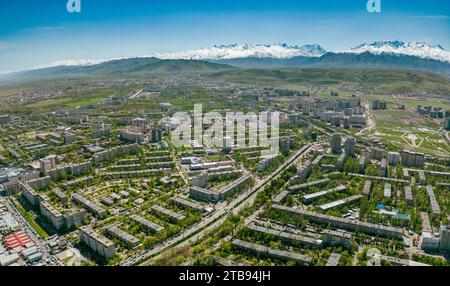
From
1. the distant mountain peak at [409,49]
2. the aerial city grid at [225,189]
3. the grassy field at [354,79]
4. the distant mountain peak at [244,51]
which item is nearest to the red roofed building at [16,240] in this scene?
the aerial city grid at [225,189]

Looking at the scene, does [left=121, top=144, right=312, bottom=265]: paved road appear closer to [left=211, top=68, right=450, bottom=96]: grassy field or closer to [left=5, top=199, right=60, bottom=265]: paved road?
[left=5, top=199, right=60, bottom=265]: paved road

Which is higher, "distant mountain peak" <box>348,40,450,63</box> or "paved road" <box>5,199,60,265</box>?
"distant mountain peak" <box>348,40,450,63</box>

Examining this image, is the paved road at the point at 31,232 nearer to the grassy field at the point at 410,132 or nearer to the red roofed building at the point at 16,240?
the red roofed building at the point at 16,240

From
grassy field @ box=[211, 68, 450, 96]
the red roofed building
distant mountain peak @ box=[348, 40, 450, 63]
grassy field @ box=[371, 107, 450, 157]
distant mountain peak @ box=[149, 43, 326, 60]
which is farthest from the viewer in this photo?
distant mountain peak @ box=[149, 43, 326, 60]

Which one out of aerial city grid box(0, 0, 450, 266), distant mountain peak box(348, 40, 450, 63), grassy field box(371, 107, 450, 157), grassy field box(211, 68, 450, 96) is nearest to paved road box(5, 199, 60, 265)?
aerial city grid box(0, 0, 450, 266)

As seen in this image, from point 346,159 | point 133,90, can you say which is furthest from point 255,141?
point 133,90
